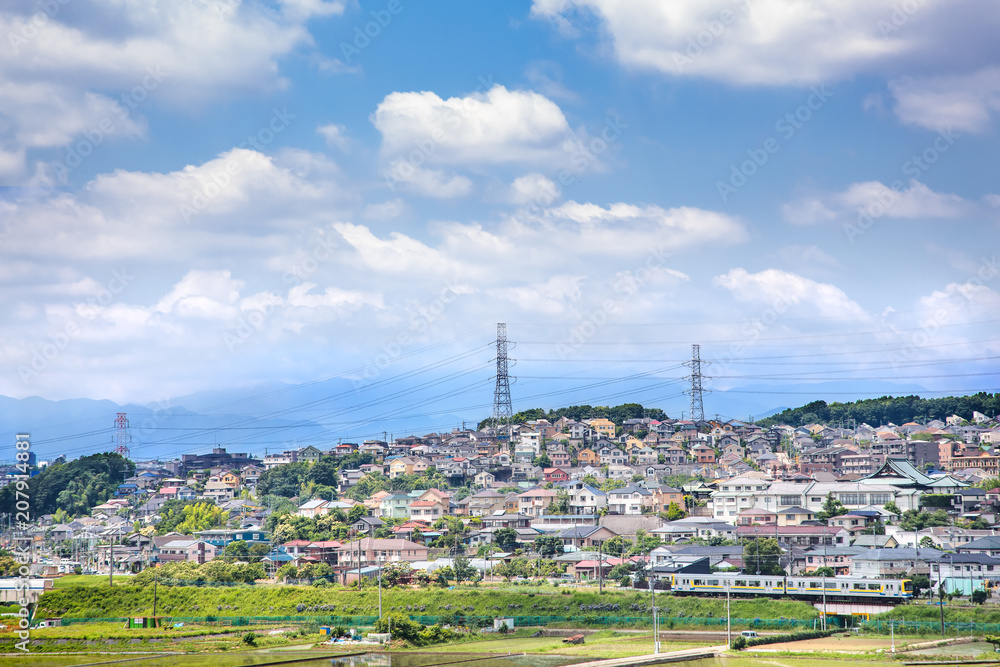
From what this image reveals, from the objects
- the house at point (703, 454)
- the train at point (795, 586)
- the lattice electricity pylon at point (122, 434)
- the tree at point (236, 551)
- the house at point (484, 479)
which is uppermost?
the lattice electricity pylon at point (122, 434)

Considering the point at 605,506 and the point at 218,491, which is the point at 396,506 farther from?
the point at 218,491

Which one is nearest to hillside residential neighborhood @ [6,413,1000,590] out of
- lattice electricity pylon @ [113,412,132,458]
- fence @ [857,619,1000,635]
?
lattice electricity pylon @ [113,412,132,458]

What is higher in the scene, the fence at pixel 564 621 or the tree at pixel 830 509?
the tree at pixel 830 509

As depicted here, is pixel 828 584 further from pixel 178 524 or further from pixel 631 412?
pixel 631 412

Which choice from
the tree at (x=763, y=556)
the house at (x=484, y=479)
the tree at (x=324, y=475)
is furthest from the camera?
the tree at (x=324, y=475)

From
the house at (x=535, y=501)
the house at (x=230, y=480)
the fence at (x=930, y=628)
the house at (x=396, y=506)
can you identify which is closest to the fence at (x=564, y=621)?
the fence at (x=930, y=628)

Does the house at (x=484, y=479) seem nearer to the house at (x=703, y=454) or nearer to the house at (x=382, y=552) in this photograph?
the house at (x=703, y=454)

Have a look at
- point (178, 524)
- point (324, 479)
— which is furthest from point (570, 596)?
point (324, 479)
